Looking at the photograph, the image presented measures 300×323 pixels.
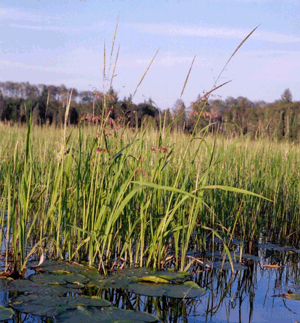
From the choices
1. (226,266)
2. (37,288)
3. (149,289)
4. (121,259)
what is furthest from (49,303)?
(226,266)

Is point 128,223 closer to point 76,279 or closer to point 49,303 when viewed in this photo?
point 76,279

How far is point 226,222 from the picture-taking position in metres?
3.15

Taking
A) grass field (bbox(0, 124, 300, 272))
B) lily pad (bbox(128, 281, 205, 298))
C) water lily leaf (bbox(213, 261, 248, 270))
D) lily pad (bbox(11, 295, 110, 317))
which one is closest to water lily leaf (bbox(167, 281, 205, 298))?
lily pad (bbox(128, 281, 205, 298))

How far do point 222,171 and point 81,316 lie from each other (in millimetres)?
2351

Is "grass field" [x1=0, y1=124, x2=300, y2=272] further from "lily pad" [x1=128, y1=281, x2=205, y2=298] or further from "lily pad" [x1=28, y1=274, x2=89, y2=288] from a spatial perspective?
"lily pad" [x1=128, y1=281, x2=205, y2=298]

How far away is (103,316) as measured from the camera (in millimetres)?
1486

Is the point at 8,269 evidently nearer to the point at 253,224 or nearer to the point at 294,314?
the point at 294,314

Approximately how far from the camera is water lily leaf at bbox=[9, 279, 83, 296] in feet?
5.61

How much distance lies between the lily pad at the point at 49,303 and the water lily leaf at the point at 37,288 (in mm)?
54

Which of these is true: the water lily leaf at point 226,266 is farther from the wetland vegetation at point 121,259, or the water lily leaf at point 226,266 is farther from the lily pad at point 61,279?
the lily pad at point 61,279

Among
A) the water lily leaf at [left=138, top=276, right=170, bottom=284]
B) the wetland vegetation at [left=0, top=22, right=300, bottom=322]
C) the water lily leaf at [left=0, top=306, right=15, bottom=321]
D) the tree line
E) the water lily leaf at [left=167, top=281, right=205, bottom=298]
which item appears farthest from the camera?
the tree line

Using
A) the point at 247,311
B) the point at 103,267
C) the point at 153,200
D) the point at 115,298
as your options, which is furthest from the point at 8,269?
the point at 247,311

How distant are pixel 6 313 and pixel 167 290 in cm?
77

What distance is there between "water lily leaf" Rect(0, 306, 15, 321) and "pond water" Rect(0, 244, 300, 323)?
0.09 metres
